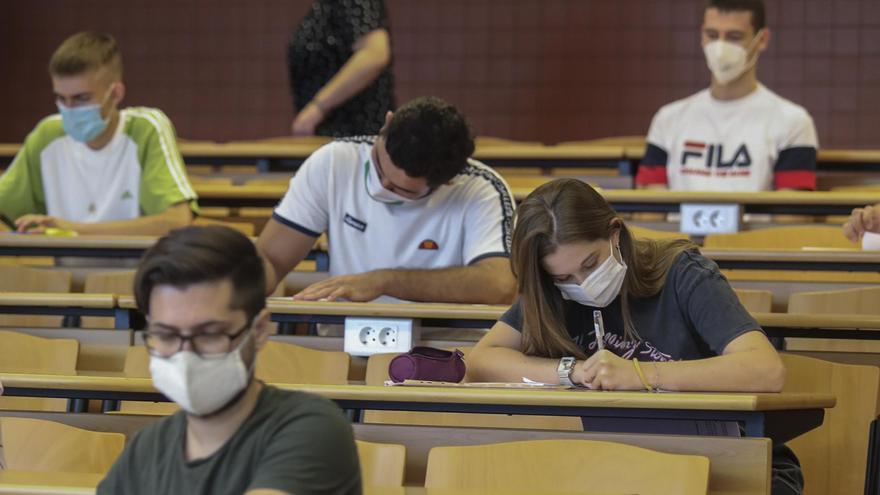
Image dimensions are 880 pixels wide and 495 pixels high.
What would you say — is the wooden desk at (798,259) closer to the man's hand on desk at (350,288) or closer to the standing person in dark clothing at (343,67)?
the man's hand on desk at (350,288)

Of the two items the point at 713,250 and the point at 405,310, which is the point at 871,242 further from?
the point at 405,310

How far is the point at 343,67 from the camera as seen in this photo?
508 cm

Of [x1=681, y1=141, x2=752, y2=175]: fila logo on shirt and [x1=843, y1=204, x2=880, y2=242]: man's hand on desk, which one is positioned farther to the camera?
[x1=681, y1=141, x2=752, y2=175]: fila logo on shirt

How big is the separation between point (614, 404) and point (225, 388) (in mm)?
874

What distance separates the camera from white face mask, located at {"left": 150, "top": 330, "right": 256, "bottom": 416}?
68.7 inches

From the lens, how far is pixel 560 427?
9.53 feet

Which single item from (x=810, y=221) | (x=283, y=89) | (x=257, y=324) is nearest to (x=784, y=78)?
(x=810, y=221)

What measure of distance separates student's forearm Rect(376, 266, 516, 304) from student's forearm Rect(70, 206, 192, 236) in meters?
1.10

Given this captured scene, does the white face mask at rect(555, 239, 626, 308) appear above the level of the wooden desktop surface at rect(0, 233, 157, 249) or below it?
above

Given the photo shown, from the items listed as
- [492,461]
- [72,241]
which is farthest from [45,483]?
[72,241]

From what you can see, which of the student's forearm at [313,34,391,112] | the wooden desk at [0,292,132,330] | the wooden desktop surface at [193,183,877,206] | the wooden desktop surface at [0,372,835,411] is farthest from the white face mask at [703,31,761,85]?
the wooden desktop surface at [0,372,835,411]

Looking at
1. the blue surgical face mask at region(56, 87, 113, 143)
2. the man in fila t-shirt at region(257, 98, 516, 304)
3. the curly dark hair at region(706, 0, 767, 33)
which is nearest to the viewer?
the man in fila t-shirt at region(257, 98, 516, 304)

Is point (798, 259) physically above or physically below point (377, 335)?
above

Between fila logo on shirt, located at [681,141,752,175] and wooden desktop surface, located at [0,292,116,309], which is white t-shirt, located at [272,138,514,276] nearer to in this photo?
wooden desktop surface, located at [0,292,116,309]
